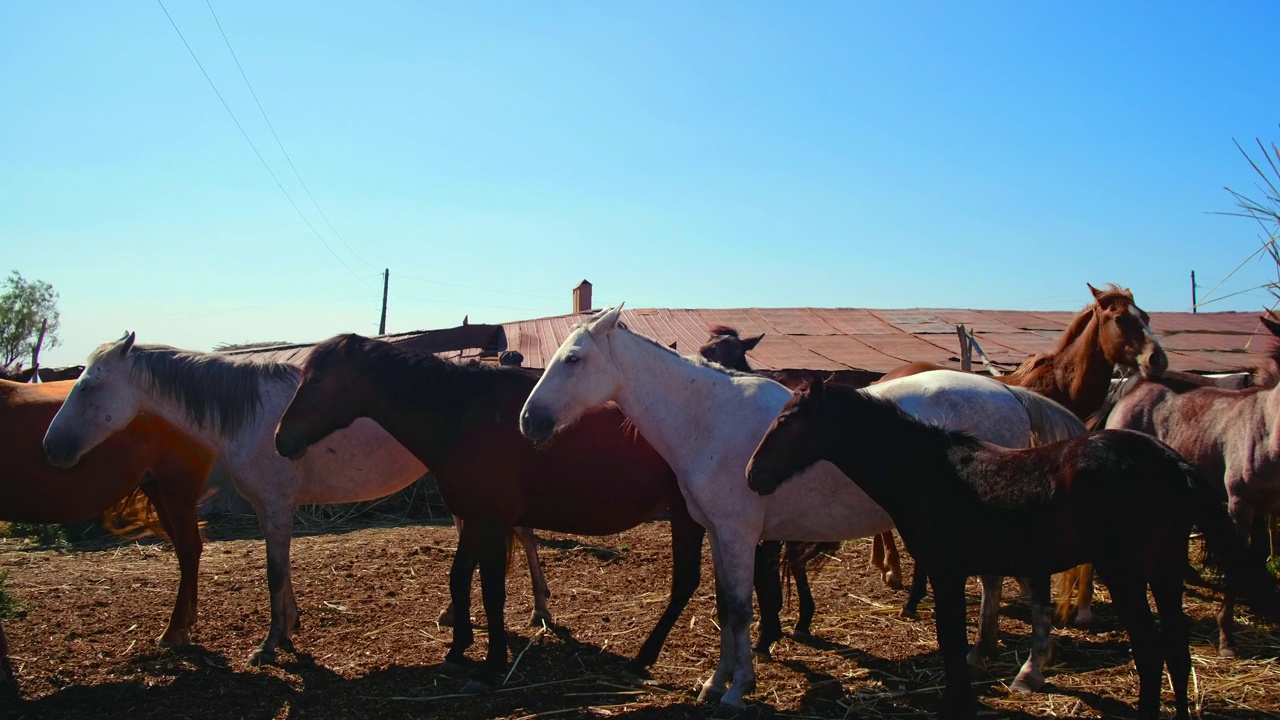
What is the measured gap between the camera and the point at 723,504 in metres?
4.49

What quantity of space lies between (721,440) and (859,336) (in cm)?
1121

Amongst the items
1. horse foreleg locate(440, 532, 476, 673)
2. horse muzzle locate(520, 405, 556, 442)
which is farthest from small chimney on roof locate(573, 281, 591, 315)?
horse muzzle locate(520, 405, 556, 442)

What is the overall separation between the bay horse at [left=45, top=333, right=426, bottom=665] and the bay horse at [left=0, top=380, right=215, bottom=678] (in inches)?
13.1

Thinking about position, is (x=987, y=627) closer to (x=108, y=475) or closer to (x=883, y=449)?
(x=883, y=449)

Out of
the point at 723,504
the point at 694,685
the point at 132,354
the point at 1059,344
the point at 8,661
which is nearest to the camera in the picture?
the point at 723,504

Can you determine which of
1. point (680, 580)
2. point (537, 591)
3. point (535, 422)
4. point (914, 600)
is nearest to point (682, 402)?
point (535, 422)

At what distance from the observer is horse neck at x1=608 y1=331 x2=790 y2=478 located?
4.61 m

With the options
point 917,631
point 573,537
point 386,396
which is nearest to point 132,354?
point 386,396

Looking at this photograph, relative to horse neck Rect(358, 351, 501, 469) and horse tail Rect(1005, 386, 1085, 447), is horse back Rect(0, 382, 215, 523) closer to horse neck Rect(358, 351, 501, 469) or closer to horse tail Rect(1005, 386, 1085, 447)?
horse neck Rect(358, 351, 501, 469)

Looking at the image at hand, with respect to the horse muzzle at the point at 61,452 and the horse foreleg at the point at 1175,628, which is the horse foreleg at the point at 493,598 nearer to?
the horse muzzle at the point at 61,452

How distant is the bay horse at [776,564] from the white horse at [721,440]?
27.0 inches

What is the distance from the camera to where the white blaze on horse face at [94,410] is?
18.4 feet

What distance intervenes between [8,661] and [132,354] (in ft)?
6.94

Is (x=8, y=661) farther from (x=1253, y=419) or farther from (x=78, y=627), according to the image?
(x=1253, y=419)
